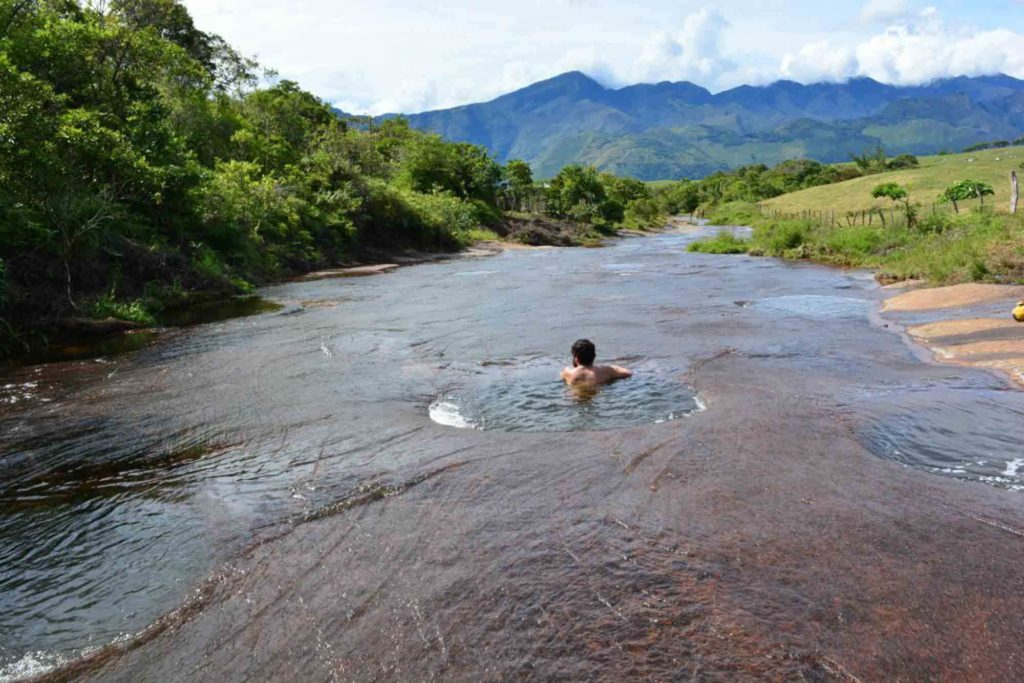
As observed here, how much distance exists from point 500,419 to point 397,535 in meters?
3.26

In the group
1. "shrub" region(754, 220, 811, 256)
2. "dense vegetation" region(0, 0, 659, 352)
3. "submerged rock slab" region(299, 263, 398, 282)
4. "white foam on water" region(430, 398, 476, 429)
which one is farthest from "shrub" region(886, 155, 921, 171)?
"white foam on water" region(430, 398, 476, 429)

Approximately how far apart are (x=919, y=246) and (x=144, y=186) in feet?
91.2

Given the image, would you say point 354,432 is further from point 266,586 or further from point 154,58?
A: point 154,58

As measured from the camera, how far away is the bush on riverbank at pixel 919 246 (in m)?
19.3

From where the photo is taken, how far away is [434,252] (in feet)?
147

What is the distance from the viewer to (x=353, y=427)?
28.0ft

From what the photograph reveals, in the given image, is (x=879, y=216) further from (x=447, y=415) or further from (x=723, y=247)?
(x=447, y=415)

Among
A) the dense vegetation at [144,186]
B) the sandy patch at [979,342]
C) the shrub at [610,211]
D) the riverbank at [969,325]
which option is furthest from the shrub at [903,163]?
the sandy patch at [979,342]

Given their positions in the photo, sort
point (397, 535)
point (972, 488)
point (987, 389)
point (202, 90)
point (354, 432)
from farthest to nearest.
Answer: point (202, 90) < point (987, 389) < point (354, 432) < point (972, 488) < point (397, 535)

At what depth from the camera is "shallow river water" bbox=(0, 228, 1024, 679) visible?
5004 millimetres

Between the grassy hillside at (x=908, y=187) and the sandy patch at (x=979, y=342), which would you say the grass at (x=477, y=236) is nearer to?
the sandy patch at (x=979, y=342)

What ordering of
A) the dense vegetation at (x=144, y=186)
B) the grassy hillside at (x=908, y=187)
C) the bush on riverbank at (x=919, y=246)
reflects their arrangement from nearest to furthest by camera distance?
the dense vegetation at (x=144, y=186)
the bush on riverbank at (x=919, y=246)
the grassy hillside at (x=908, y=187)

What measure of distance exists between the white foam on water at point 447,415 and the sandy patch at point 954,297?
13314 mm

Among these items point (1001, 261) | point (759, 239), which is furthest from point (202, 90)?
point (1001, 261)
